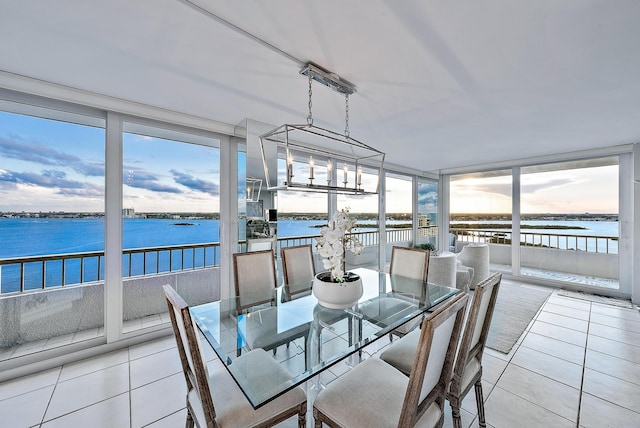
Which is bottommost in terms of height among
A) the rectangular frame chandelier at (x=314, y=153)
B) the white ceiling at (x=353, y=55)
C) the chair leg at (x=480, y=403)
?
the chair leg at (x=480, y=403)

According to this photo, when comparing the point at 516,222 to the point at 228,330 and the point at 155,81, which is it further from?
the point at 155,81

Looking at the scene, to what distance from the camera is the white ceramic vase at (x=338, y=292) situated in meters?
1.88

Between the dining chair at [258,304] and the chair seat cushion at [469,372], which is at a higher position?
the dining chair at [258,304]

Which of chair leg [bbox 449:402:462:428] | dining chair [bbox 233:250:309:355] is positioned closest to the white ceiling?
dining chair [bbox 233:250:309:355]

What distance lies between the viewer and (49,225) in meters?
2.61

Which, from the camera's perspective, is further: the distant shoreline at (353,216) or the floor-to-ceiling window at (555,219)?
the floor-to-ceiling window at (555,219)

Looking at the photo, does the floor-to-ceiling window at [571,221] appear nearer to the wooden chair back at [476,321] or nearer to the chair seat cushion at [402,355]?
the wooden chair back at [476,321]

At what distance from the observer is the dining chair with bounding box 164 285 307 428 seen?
42.7 inches

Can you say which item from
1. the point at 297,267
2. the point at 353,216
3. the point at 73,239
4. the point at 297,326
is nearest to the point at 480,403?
the point at 297,326

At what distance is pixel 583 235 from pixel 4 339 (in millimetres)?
8327

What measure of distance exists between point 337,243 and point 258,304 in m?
0.93

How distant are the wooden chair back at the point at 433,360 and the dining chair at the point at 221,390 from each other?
0.59 m

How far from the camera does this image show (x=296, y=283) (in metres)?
2.78

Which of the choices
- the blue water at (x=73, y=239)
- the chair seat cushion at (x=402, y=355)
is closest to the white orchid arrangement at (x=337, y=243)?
the chair seat cushion at (x=402, y=355)
